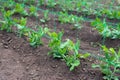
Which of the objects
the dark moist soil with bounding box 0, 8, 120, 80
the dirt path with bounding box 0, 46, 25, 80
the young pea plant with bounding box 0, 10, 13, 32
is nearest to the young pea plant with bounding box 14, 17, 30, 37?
the dark moist soil with bounding box 0, 8, 120, 80

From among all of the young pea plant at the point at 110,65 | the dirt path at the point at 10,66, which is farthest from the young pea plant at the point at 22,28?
the young pea plant at the point at 110,65

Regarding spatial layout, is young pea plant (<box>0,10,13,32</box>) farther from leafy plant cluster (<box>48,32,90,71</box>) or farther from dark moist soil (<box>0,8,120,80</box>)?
leafy plant cluster (<box>48,32,90,71</box>)

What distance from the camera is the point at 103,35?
430cm

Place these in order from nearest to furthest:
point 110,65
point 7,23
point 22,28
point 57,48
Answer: point 110,65, point 57,48, point 22,28, point 7,23

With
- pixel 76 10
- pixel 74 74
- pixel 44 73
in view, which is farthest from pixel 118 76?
pixel 76 10

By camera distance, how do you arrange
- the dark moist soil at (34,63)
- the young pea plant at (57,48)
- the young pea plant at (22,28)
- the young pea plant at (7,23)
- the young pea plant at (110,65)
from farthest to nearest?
the young pea plant at (7,23)
the young pea plant at (22,28)
the young pea plant at (57,48)
the dark moist soil at (34,63)
the young pea plant at (110,65)

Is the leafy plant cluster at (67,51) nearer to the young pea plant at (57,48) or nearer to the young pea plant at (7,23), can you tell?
the young pea plant at (57,48)

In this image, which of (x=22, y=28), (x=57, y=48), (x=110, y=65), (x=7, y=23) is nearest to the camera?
(x=110, y=65)

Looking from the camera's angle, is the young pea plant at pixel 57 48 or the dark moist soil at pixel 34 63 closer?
the dark moist soil at pixel 34 63

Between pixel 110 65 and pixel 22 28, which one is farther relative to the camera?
pixel 22 28

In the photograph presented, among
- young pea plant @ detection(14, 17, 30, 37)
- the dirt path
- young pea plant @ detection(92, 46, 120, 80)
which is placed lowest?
the dirt path

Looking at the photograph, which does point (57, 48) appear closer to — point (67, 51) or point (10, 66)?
point (67, 51)

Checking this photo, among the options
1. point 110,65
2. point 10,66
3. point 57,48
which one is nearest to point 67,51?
point 57,48

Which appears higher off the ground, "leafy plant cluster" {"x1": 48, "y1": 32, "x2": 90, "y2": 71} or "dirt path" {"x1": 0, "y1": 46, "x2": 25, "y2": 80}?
"leafy plant cluster" {"x1": 48, "y1": 32, "x2": 90, "y2": 71}
